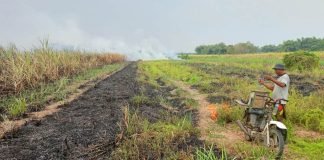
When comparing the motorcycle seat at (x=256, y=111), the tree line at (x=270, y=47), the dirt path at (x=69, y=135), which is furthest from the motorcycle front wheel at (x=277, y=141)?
the tree line at (x=270, y=47)

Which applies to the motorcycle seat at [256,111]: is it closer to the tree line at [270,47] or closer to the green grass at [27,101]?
the green grass at [27,101]

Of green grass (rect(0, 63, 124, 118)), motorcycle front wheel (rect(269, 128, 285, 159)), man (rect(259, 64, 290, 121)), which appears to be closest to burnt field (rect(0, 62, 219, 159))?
green grass (rect(0, 63, 124, 118))

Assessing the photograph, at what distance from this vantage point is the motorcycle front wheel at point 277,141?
218 inches

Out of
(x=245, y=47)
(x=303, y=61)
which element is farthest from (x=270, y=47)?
(x=303, y=61)

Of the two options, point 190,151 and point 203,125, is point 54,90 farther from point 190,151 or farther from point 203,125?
point 190,151

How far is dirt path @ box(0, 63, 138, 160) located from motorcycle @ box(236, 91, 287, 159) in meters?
2.59

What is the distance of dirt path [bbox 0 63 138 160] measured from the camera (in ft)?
19.7

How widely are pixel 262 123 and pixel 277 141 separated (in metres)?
0.64

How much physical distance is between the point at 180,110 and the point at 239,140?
360 centimetres

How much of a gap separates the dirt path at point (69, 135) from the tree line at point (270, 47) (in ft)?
265

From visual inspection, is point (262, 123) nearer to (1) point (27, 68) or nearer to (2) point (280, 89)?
(2) point (280, 89)

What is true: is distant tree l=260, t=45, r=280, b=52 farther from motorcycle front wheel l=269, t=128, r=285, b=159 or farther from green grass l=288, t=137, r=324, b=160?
motorcycle front wheel l=269, t=128, r=285, b=159

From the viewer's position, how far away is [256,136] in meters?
6.49

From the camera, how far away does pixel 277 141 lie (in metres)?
5.81
